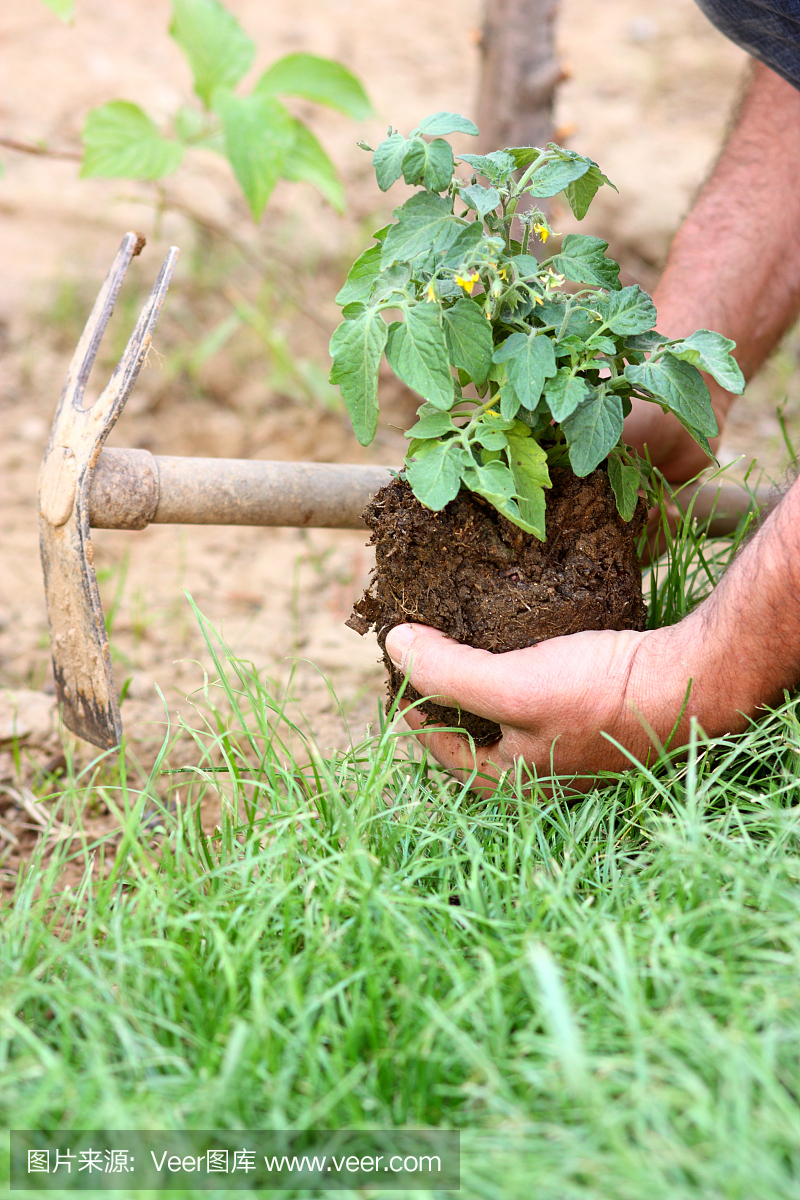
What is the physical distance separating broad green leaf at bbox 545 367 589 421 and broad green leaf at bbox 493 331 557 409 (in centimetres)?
A: 2

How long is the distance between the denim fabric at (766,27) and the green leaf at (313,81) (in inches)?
33.3

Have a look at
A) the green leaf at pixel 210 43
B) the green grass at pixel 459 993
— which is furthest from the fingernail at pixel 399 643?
the green leaf at pixel 210 43

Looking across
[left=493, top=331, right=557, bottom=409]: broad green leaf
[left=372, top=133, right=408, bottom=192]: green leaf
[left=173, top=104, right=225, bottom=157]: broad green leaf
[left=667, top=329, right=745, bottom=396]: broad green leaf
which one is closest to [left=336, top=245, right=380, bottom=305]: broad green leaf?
[left=372, top=133, right=408, bottom=192]: green leaf

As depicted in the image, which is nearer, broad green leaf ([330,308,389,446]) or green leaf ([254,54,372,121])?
broad green leaf ([330,308,389,446])

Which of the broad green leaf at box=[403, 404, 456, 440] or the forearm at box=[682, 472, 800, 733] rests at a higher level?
the broad green leaf at box=[403, 404, 456, 440]

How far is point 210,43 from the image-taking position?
7.38ft

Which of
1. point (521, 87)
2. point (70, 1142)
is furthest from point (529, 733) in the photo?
point (521, 87)

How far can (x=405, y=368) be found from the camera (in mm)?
1285

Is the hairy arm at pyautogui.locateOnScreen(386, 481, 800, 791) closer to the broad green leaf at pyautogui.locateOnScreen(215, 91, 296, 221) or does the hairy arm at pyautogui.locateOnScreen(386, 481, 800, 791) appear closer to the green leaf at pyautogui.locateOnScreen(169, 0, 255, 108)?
the broad green leaf at pyautogui.locateOnScreen(215, 91, 296, 221)

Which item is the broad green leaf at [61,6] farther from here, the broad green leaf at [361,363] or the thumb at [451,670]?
the thumb at [451,670]

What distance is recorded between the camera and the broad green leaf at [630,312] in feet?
4.33

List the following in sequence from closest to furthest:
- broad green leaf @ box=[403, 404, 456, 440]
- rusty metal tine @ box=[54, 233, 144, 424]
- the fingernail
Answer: broad green leaf @ box=[403, 404, 456, 440] → the fingernail → rusty metal tine @ box=[54, 233, 144, 424]

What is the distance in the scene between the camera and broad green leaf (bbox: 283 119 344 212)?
7.70ft

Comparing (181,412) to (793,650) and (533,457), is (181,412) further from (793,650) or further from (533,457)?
(793,650)
